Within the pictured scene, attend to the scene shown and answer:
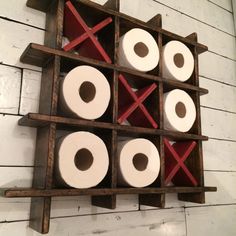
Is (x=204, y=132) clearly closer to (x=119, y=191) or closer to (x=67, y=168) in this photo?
(x=119, y=191)

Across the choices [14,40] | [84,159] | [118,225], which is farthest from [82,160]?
[14,40]

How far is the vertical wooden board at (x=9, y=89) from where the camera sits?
0.70 m

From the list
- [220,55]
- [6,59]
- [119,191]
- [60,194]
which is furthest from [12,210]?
[220,55]

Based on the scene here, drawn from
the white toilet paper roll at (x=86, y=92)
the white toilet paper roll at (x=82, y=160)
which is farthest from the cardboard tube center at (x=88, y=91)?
the white toilet paper roll at (x=82, y=160)

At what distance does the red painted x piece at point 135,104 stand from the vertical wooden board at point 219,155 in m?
0.37

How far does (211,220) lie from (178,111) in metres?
0.44

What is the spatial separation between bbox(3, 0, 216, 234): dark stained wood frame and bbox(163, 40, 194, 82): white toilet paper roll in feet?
0.09

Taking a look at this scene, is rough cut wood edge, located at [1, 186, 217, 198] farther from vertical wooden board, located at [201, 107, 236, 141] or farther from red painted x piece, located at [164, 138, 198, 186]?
vertical wooden board, located at [201, 107, 236, 141]

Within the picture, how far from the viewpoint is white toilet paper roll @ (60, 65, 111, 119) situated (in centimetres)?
66

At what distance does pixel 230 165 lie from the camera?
115 cm

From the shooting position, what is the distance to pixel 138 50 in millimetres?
886

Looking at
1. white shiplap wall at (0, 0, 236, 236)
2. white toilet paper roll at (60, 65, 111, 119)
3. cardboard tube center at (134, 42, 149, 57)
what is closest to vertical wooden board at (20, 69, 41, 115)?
white shiplap wall at (0, 0, 236, 236)

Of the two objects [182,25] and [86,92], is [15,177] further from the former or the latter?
[182,25]

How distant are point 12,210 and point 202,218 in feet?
2.20
